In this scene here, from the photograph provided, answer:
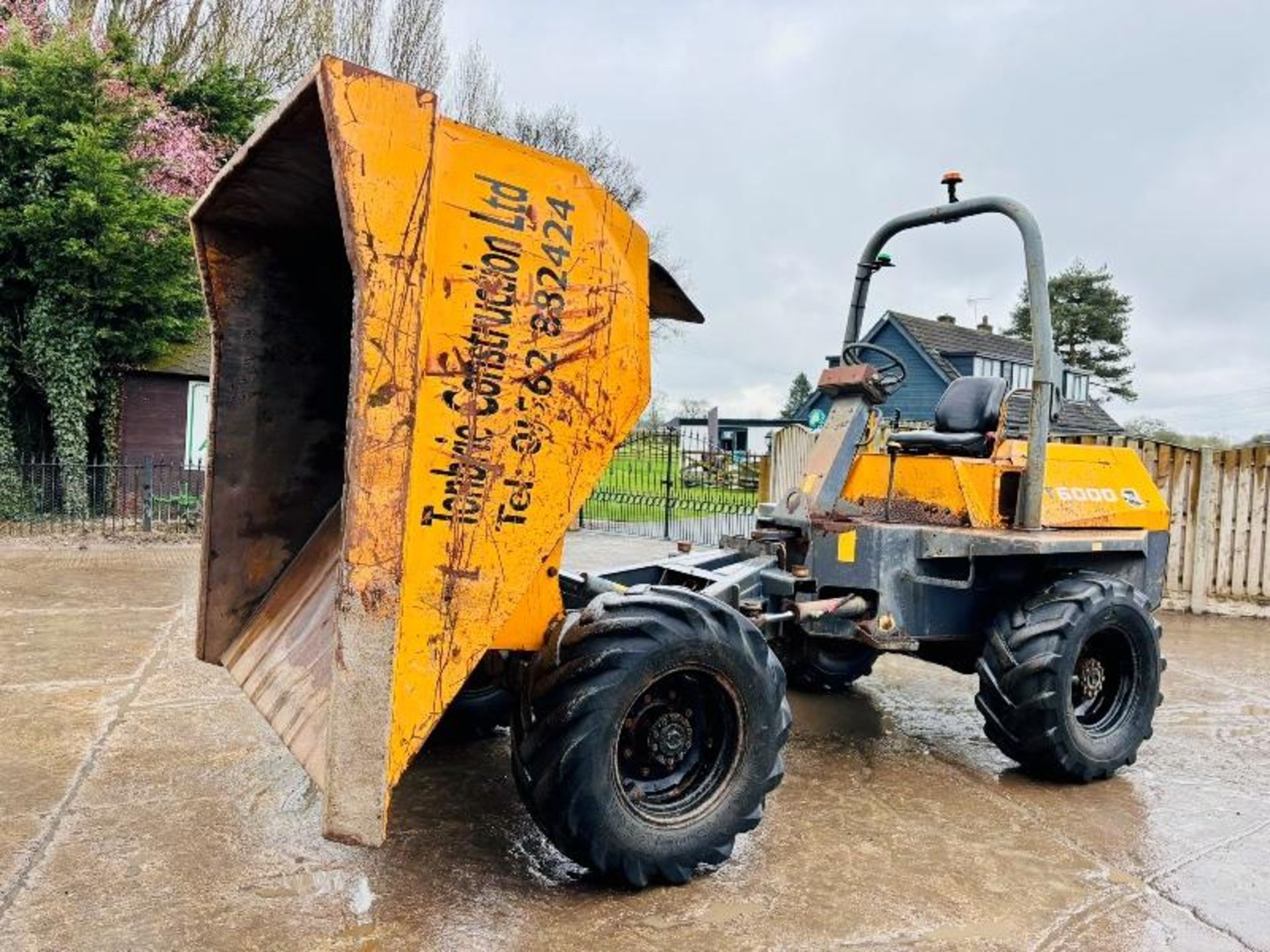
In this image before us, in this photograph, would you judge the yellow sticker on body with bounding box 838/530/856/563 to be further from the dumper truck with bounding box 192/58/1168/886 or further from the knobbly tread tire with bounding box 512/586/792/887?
the knobbly tread tire with bounding box 512/586/792/887

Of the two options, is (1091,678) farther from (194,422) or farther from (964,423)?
(194,422)

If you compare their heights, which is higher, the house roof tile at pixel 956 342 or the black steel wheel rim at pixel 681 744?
the house roof tile at pixel 956 342

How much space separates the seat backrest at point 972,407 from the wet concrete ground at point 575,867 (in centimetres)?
174

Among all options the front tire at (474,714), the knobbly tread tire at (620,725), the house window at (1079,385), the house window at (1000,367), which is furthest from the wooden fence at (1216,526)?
the house window at (1079,385)

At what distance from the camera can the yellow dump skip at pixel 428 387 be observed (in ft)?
8.48

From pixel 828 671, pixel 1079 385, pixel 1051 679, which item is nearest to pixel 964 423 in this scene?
pixel 1051 679

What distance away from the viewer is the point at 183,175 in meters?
16.8

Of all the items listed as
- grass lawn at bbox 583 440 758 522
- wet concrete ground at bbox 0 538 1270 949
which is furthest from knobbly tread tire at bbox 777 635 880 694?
grass lawn at bbox 583 440 758 522

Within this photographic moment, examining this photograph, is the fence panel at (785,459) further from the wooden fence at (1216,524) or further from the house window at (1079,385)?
the house window at (1079,385)

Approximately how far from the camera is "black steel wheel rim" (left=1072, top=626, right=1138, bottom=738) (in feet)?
15.8

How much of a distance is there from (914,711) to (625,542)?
30.1ft

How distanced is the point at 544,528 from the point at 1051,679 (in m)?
2.67

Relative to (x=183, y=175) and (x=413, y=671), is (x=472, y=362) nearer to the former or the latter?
(x=413, y=671)

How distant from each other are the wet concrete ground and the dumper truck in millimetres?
268
